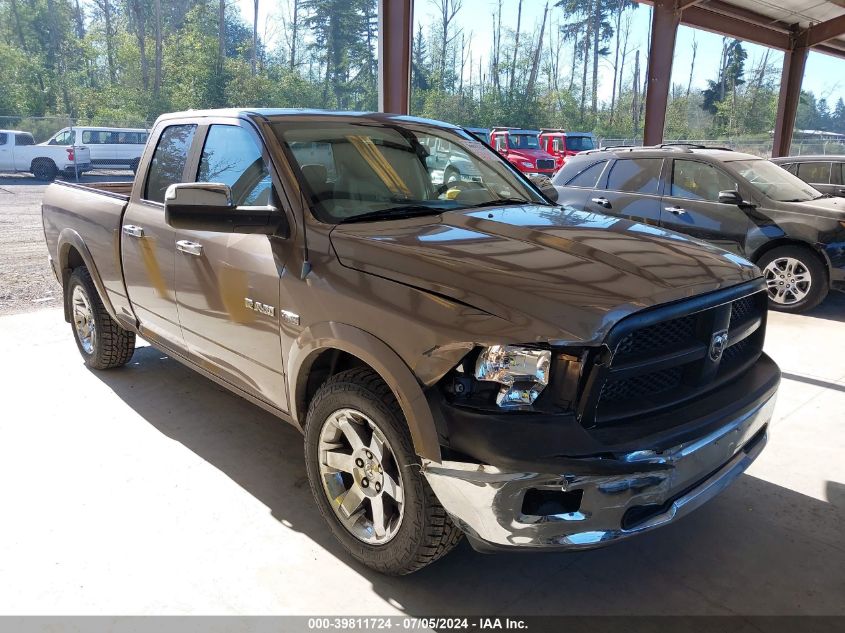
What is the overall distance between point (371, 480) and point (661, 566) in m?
1.24

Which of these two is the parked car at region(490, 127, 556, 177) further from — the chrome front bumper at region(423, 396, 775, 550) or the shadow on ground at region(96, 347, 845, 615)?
the chrome front bumper at region(423, 396, 775, 550)

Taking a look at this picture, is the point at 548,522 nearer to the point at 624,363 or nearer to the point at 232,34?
the point at 624,363

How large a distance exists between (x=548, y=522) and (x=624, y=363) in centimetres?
57

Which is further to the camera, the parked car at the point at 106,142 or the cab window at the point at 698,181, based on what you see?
the parked car at the point at 106,142

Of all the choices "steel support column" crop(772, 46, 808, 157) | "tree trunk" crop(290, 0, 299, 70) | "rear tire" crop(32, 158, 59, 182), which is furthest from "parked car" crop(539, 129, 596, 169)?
"rear tire" crop(32, 158, 59, 182)

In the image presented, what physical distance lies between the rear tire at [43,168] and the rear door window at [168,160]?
706 inches

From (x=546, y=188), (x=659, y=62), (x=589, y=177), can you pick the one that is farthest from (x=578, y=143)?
(x=546, y=188)

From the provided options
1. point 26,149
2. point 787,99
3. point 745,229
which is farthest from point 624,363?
point 26,149

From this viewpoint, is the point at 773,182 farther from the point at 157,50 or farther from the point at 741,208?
the point at 157,50

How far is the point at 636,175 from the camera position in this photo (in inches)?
300

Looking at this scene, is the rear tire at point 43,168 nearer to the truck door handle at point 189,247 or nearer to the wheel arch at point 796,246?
the truck door handle at point 189,247

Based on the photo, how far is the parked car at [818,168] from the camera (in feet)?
29.9

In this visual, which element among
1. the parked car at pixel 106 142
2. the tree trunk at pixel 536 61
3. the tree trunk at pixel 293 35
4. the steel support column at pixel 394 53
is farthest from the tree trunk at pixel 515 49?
the steel support column at pixel 394 53

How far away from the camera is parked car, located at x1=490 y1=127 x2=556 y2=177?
885 inches
